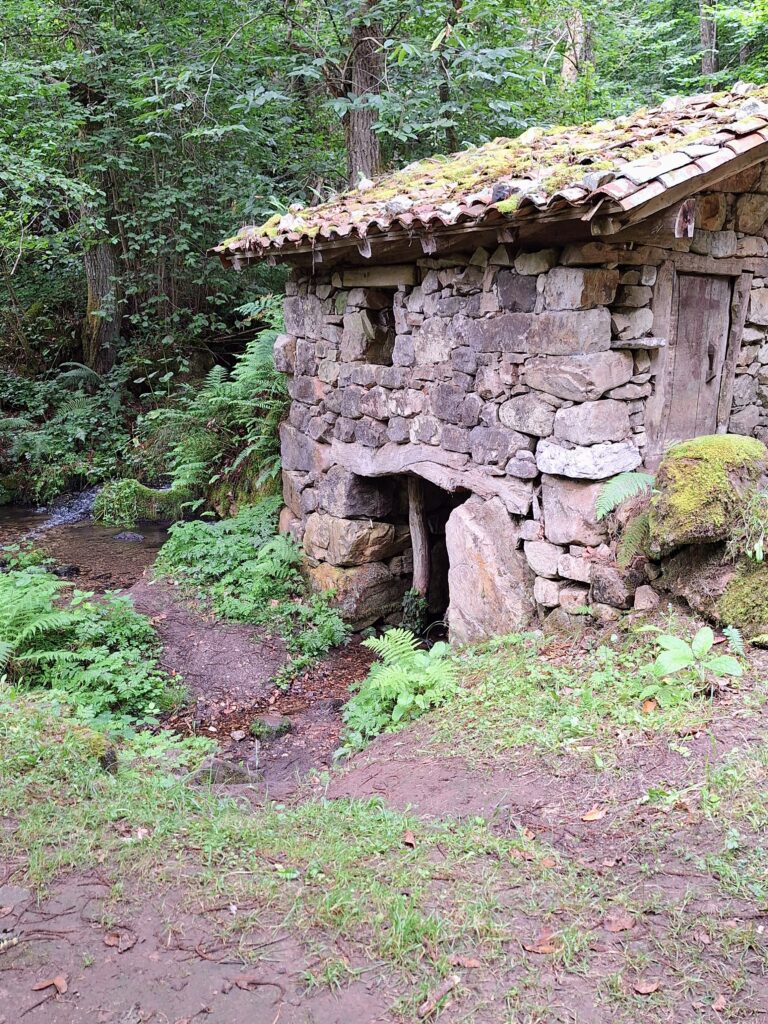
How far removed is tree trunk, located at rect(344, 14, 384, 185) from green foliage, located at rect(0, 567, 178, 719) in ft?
19.0

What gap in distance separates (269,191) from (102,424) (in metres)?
4.52

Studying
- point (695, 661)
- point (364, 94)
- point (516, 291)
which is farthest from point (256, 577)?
point (364, 94)

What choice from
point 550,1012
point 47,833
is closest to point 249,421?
point 47,833

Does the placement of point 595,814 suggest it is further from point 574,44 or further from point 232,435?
point 574,44

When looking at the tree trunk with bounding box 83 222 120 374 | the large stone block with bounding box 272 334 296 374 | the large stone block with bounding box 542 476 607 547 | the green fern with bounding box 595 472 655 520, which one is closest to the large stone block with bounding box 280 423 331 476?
the large stone block with bounding box 272 334 296 374

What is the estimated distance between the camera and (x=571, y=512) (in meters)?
5.08

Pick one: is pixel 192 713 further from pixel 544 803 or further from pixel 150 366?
pixel 150 366

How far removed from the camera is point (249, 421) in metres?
9.10

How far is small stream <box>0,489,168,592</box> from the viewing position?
8.62 m

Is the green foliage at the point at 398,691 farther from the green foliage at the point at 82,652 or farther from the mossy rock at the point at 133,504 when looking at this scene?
the mossy rock at the point at 133,504

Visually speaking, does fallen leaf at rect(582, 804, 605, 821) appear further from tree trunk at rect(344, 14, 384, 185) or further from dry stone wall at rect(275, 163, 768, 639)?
tree trunk at rect(344, 14, 384, 185)

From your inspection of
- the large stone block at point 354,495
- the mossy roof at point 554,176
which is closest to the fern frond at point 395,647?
the large stone block at point 354,495

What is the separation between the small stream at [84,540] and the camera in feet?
28.3

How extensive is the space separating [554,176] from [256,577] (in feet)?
15.7
